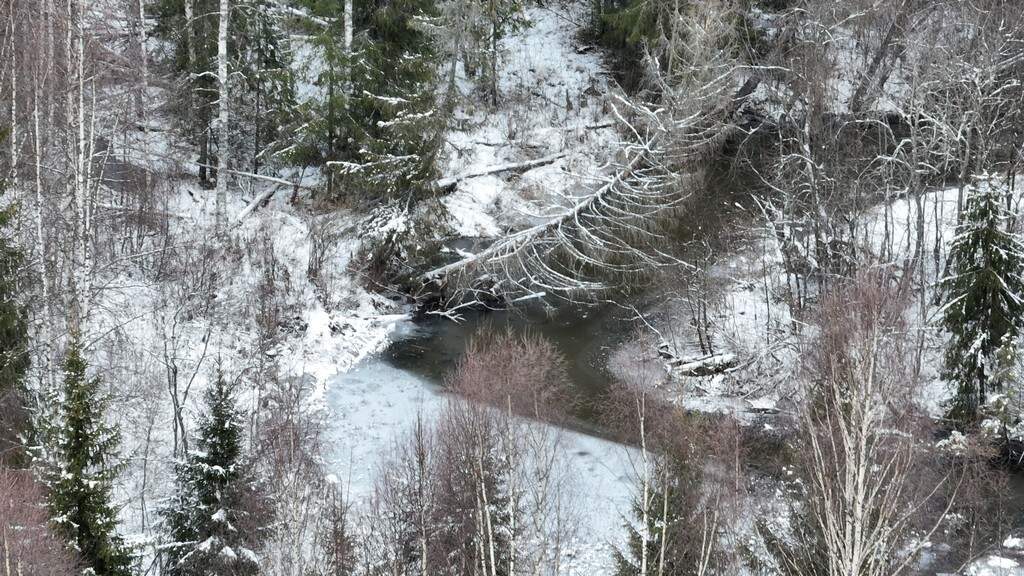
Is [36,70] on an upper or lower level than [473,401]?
upper

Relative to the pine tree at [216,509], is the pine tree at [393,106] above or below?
above

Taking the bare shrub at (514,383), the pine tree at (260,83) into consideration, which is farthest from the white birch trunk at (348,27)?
the bare shrub at (514,383)

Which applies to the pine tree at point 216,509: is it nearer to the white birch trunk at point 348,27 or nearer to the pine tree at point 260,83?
the white birch trunk at point 348,27

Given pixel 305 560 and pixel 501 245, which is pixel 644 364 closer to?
pixel 501 245

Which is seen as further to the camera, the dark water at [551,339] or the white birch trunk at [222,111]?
the white birch trunk at [222,111]

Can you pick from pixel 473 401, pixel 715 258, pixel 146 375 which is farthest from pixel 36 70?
pixel 715 258

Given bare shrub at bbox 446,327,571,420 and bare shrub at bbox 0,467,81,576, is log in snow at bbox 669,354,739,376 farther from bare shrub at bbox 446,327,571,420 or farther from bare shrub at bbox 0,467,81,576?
bare shrub at bbox 0,467,81,576
